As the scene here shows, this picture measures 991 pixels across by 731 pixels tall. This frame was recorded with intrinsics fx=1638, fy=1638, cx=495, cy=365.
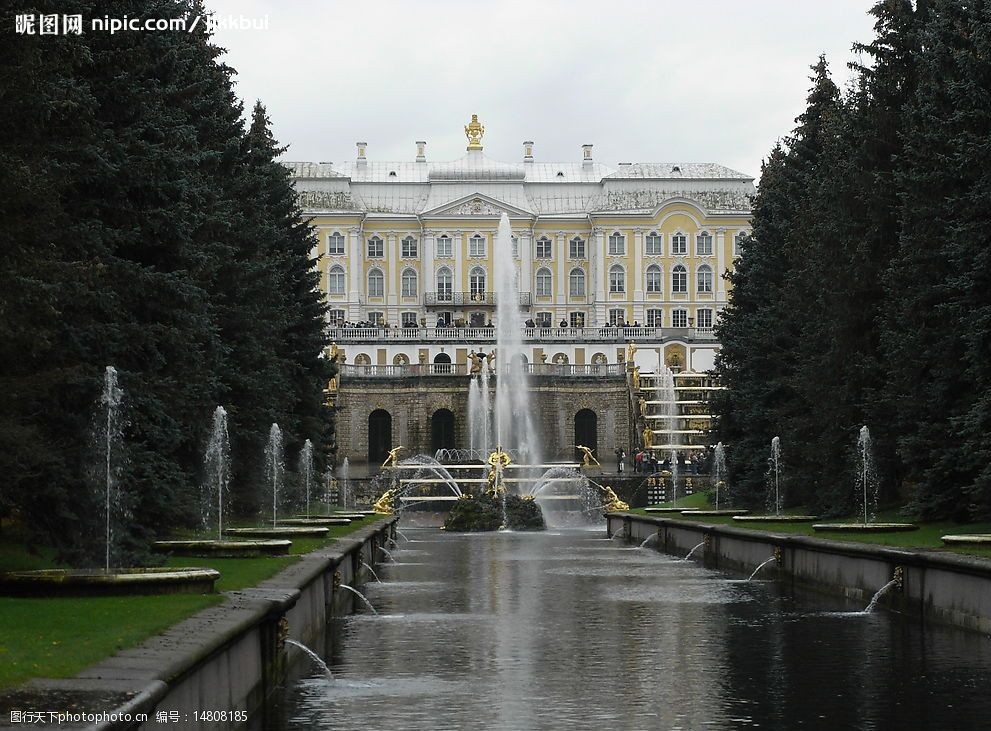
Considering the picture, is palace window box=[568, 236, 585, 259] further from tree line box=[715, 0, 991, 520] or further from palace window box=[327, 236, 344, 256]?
tree line box=[715, 0, 991, 520]

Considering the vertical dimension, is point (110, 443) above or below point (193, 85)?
below

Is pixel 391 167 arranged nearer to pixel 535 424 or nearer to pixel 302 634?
pixel 535 424

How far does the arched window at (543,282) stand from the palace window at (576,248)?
2023 mm

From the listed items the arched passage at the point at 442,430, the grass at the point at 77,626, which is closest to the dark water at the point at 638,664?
the grass at the point at 77,626

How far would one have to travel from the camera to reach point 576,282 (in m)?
116

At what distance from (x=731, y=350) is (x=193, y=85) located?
23.2m

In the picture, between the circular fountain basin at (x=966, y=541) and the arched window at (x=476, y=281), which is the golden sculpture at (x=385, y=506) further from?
the arched window at (x=476, y=281)

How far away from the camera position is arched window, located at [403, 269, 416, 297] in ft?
377

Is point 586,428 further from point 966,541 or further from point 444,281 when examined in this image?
point 966,541

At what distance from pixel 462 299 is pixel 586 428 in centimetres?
2806

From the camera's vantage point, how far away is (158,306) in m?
20.5

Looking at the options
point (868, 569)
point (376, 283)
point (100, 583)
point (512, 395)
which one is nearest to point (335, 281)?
point (376, 283)

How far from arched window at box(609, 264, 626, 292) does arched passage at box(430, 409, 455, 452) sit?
29.9 metres

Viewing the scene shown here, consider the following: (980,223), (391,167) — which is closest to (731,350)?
(980,223)
